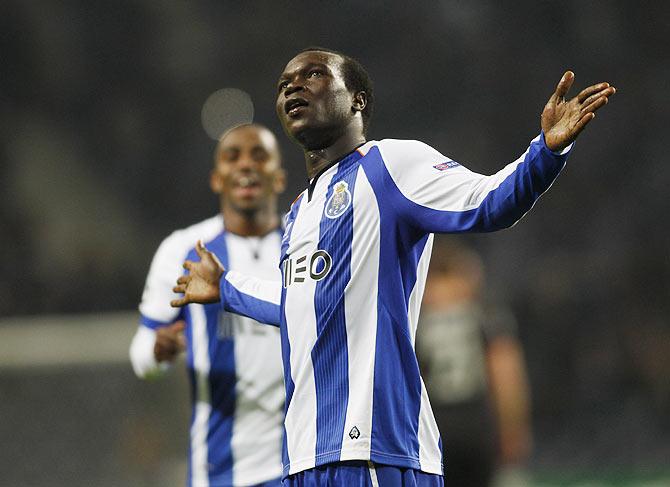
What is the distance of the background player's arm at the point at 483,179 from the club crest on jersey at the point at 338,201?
0.42 feet

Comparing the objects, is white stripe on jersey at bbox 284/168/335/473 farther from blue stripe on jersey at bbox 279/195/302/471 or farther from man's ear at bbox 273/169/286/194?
man's ear at bbox 273/169/286/194

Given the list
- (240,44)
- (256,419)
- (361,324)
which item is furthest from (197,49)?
(361,324)

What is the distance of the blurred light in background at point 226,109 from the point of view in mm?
15797

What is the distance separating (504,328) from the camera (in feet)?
19.2

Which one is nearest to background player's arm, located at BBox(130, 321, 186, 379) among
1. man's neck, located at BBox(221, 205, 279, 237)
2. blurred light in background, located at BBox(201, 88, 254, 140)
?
man's neck, located at BBox(221, 205, 279, 237)

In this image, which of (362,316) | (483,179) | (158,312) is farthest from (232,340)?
(483,179)

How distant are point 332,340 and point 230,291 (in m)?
0.74

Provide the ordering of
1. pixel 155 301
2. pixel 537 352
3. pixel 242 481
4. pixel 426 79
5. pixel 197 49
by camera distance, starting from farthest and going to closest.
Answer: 1. pixel 197 49
2. pixel 426 79
3. pixel 537 352
4. pixel 155 301
5. pixel 242 481

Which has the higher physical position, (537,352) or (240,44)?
(240,44)

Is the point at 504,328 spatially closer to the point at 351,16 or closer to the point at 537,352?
the point at 537,352

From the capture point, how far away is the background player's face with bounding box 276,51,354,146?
3061 mm

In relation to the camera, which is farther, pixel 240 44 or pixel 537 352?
pixel 240 44

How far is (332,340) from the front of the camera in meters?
2.87

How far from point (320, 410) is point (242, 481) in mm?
1683
